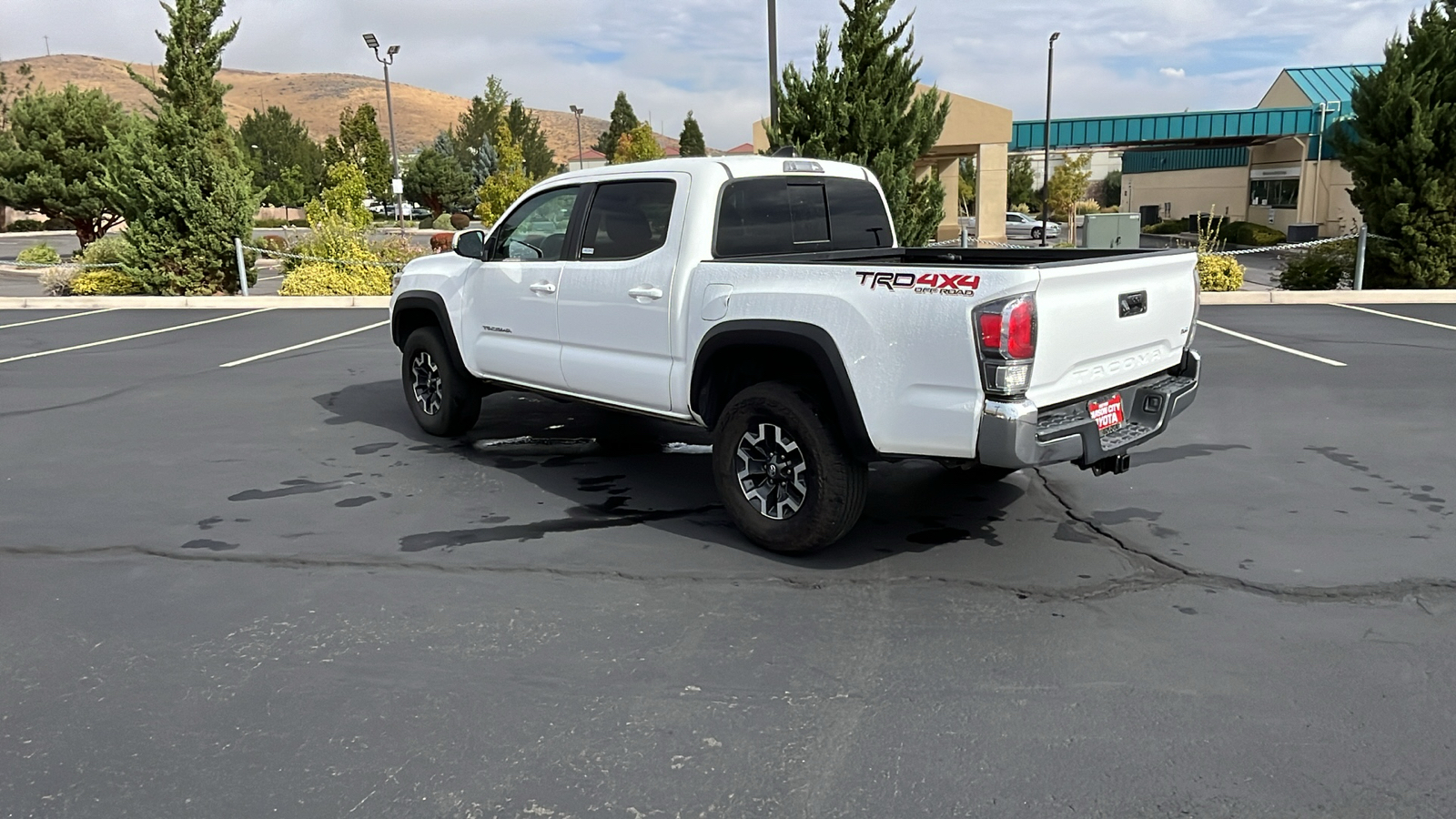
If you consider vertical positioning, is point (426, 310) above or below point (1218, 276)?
above

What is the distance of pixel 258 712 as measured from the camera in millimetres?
3666

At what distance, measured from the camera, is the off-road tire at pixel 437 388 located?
295 inches

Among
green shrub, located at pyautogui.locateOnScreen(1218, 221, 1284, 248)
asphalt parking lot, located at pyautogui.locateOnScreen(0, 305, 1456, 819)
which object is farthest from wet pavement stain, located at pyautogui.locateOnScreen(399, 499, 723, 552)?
green shrub, located at pyautogui.locateOnScreen(1218, 221, 1284, 248)

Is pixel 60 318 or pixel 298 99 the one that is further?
pixel 298 99

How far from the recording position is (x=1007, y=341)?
166 inches

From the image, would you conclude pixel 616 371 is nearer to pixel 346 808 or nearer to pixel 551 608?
pixel 551 608

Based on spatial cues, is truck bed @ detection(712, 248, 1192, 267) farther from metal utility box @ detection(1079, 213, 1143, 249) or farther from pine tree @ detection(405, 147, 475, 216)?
pine tree @ detection(405, 147, 475, 216)

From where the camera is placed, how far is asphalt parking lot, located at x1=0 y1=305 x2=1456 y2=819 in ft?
10.6

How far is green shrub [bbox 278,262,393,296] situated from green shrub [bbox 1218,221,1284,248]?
29.8 m

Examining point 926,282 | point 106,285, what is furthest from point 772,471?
point 106,285

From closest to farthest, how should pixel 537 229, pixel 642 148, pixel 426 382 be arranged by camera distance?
pixel 537 229 → pixel 426 382 → pixel 642 148

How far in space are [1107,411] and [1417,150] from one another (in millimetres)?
14859

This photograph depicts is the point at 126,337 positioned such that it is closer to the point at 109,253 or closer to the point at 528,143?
the point at 109,253

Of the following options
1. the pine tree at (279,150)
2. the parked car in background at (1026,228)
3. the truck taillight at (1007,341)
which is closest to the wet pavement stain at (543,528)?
the truck taillight at (1007,341)
